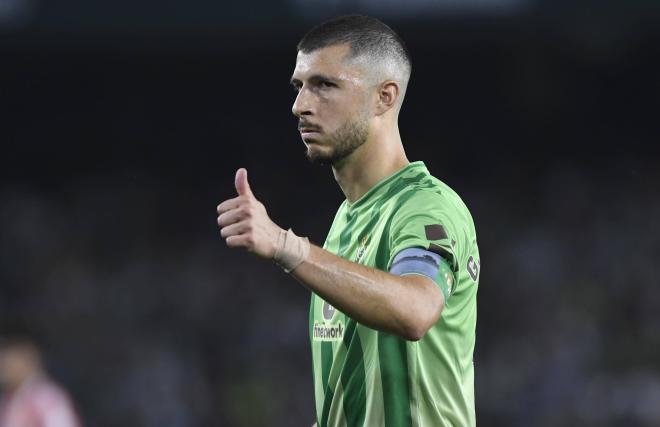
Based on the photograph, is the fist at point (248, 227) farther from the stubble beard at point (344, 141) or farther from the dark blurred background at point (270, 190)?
the dark blurred background at point (270, 190)

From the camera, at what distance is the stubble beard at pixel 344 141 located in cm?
354

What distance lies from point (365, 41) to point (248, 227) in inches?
43.5

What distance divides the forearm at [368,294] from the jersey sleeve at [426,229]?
21 centimetres

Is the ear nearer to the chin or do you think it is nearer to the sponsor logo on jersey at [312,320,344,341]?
the chin

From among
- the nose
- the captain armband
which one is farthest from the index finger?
the nose

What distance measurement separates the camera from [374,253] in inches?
133

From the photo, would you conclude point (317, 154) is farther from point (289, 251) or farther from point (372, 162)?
point (289, 251)

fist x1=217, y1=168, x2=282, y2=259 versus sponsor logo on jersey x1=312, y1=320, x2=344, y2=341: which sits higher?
fist x1=217, y1=168, x2=282, y2=259

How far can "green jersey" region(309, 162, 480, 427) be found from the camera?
3.22m
